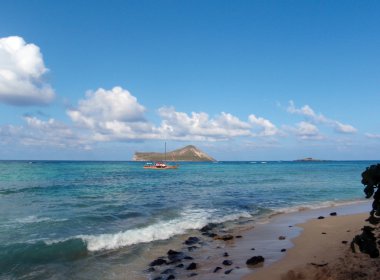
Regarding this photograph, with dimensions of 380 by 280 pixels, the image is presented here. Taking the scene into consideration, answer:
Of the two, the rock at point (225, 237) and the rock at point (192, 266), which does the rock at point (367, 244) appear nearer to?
the rock at point (192, 266)

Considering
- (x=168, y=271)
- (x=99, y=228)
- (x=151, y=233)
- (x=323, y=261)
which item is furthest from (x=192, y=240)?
(x=323, y=261)

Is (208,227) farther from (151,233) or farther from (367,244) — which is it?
(367,244)

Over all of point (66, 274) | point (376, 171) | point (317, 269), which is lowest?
point (66, 274)

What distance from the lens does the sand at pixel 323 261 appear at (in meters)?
9.07

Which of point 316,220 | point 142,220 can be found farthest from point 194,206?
point 316,220

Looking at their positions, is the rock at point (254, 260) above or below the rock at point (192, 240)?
above

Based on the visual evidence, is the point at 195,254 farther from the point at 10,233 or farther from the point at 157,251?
the point at 10,233

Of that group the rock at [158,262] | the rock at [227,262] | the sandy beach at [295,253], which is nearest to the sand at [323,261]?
the sandy beach at [295,253]

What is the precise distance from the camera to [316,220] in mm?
20500

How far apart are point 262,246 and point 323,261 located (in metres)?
3.78

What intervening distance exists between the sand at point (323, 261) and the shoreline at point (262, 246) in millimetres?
30

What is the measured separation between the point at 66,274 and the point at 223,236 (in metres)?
7.47

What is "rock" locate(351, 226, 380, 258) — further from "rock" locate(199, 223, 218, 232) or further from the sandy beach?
"rock" locate(199, 223, 218, 232)

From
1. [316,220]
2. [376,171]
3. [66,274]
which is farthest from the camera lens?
[316,220]
